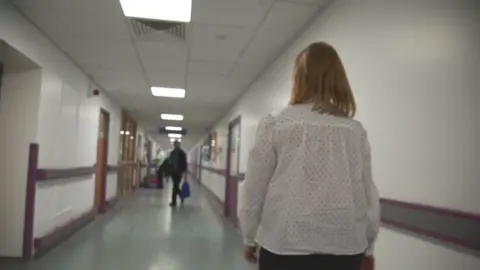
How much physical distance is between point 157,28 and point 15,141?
77.6 inches

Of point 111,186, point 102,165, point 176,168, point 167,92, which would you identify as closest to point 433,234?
point 167,92

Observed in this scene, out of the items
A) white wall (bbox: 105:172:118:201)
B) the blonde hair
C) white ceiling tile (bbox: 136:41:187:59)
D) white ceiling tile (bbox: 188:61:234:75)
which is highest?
white ceiling tile (bbox: 136:41:187:59)

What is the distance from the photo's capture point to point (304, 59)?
1.42 meters

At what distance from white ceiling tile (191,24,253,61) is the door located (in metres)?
3.04

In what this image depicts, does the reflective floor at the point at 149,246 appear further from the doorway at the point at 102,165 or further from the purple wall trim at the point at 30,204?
the doorway at the point at 102,165

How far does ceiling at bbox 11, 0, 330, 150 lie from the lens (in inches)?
143

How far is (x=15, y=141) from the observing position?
14.1 ft

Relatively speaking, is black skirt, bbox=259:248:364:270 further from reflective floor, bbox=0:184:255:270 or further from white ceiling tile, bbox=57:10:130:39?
white ceiling tile, bbox=57:10:130:39

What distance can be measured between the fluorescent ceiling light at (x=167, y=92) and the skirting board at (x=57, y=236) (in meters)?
2.70

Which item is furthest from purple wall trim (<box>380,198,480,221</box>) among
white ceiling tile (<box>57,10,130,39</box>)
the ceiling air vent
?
white ceiling tile (<box>57,10,130,39</box>)

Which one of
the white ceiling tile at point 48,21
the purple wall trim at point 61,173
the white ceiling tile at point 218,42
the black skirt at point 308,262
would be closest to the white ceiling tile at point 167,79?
the white ceiling tile at point 218,42

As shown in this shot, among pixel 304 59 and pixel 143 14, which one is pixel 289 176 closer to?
pixel 304 59

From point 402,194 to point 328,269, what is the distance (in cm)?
120

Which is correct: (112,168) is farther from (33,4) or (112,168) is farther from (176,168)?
(33,4)
